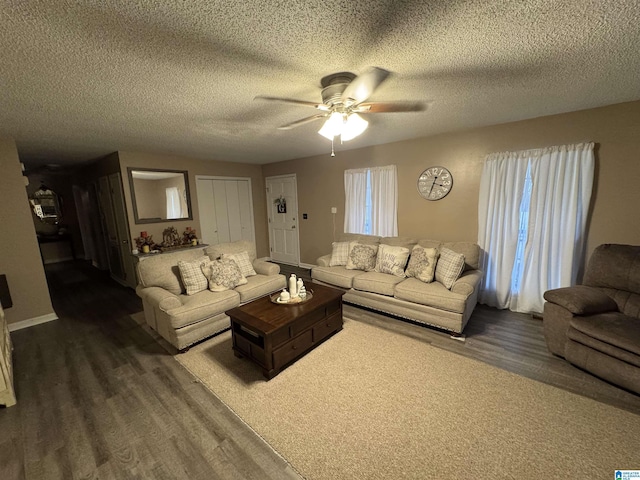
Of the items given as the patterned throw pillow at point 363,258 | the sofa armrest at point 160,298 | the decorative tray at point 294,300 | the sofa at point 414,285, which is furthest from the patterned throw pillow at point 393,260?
the sofa armrest at point 160,298

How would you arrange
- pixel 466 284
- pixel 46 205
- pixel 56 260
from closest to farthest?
1. pixel 466 284
2. pixel 46 205
3. pixel 56 260

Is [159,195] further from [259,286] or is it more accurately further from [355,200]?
[355,200]

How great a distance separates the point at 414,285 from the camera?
9.98ft

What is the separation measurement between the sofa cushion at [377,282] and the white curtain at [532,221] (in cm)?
134

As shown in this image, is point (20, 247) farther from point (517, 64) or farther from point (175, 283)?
point (517, 64)

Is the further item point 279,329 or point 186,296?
point 186,296

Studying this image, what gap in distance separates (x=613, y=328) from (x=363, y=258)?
95.8 inches

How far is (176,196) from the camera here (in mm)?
4734

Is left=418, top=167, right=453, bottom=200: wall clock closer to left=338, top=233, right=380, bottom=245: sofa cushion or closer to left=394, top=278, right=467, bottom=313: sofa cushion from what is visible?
left=338, top=233, right=380, bottom=245: sofa cushion

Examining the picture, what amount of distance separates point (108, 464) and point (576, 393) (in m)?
3.25

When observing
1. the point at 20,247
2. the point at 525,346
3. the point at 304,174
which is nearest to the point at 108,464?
the point at 20,247

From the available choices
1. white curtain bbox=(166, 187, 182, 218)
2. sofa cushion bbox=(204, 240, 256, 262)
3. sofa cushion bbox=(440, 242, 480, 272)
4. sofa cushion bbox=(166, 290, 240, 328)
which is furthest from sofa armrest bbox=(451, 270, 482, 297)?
white curtain bbox=(166, 187, 182, 218)

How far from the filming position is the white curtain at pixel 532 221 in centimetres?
279

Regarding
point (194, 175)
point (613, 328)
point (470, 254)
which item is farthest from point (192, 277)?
point (613, 328)
